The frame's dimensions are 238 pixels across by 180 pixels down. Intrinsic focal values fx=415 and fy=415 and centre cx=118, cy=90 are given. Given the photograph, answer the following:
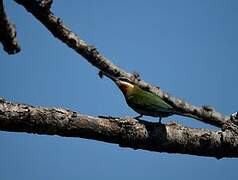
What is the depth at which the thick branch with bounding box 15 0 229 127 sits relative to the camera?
405 centimetres

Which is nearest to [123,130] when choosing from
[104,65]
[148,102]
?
[104,65]

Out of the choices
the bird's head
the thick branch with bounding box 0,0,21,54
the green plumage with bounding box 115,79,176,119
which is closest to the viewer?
the thick branch with bounding box 0,0,21,54

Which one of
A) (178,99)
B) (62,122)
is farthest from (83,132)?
(178,99)

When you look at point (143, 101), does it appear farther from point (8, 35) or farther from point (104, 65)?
point (8, 35)

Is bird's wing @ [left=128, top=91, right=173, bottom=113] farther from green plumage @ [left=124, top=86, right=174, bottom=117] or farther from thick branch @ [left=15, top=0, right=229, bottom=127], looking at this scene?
thick branch @ [left=15, top=0, right=229, bottom=127]

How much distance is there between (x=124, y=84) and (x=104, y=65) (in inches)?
21.9

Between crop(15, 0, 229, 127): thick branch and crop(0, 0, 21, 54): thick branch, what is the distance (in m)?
0.68

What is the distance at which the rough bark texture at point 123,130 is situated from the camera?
3268mm

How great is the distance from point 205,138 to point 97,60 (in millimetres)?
1369

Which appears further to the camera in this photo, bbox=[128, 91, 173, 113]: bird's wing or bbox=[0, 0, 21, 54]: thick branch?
bbox=[128, 91, 173, 113]: bird's wing

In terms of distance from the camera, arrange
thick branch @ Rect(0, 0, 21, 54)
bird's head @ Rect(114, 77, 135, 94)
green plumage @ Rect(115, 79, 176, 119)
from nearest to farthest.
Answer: thick branch @ Rect(0, 0, 21, 54), bird's head @ Rect(114, 77, 135, 94), green plumage @ Rect(115, 79, 176, 119)

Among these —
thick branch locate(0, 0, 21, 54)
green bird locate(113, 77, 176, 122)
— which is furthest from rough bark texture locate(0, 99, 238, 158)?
green bird locate(113, 77, 176, 122)

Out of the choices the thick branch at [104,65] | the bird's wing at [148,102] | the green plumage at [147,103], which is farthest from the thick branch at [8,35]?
the bird's wing at [148,102]

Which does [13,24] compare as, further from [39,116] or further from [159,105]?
[159,105]
